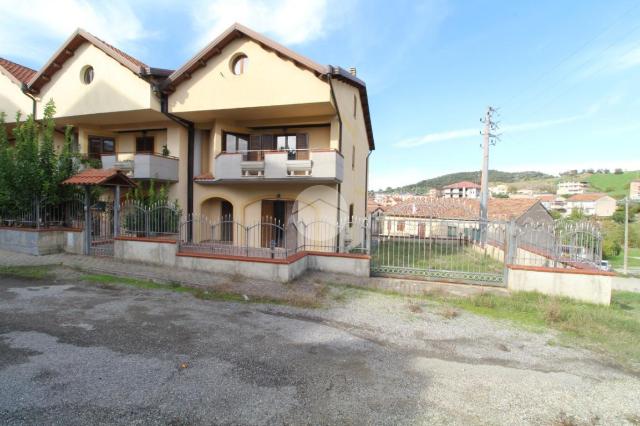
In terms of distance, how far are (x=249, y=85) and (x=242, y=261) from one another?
287 inches

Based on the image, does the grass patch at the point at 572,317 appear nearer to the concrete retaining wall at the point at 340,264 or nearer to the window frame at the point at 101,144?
the concrete retaining wall at the point at 340,264

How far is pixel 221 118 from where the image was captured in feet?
45.1

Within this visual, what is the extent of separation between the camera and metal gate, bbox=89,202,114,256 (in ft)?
36.3

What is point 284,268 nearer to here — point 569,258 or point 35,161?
point 569,258

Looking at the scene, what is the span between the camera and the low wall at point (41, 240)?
10.7 meters

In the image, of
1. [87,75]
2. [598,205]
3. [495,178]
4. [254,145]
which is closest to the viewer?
[87,75]

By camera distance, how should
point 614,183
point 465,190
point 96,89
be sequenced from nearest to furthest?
point 96,89, point 465,190, point 614,183

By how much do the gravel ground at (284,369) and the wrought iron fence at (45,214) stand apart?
19.3 ft

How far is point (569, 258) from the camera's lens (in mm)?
8633

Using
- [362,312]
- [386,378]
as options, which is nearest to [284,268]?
[362,312]

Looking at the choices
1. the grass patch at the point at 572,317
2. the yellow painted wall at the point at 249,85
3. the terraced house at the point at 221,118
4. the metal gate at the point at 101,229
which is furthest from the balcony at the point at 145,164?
the grass patch at the point at 572,317

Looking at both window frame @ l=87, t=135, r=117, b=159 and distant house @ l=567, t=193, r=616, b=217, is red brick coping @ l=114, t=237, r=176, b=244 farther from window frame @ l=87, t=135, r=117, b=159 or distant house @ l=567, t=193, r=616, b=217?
distant house @ l=567, t=193, r=616, b=217

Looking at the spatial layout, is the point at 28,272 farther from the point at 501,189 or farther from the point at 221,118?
the point at 501,189

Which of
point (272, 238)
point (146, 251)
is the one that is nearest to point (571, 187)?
point (272, 238)
